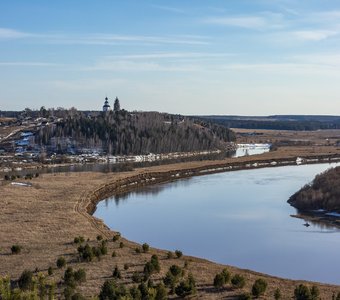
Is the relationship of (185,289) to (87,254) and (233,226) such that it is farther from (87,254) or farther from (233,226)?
(233,226)

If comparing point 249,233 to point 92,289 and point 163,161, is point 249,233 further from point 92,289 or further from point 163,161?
point 163,161

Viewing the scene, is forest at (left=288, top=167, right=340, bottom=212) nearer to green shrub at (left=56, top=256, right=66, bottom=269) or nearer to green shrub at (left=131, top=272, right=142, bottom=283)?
green shrub at (left=131, top=272, right=142, bottom=283)

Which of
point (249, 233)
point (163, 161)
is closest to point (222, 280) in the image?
point (249, 233)

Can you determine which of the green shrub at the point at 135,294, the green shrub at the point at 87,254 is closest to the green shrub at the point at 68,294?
the green shrub at the point at 135,294

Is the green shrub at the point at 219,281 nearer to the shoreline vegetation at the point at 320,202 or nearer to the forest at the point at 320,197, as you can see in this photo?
the shoreline vegetation at the point at 320,202

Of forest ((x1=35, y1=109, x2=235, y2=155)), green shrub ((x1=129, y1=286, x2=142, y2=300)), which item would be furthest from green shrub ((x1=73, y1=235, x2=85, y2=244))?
forest ((x1=35, y1=109, x2=235, y2=155))

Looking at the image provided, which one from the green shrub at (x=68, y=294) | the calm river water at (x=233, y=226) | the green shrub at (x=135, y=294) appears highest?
the green shrub at (x=68, y=294)
